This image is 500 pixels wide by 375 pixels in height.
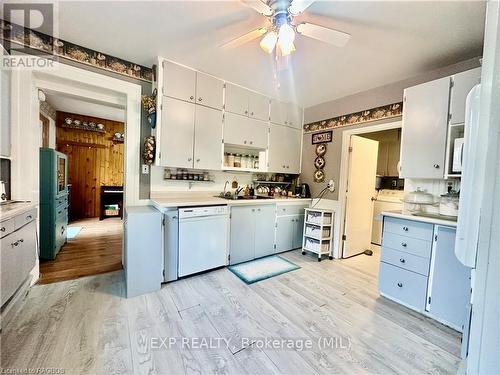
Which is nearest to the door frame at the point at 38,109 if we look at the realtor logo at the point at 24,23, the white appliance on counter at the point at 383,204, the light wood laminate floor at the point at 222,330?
the realtor logo at the point at 24,23

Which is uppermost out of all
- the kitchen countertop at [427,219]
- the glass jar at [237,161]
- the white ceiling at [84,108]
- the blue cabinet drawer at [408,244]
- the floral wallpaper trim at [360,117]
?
the white ceiling at [84,108]

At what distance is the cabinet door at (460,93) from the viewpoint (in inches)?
73.8

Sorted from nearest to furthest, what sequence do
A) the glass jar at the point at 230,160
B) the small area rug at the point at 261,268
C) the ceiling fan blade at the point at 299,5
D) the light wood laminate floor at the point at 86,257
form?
the ceiling fan blade at the point at 299,5
the light wood laminate floor at the point at 86,257
the small area rug at the point at 261,268
the glass jar at the point at 230,160

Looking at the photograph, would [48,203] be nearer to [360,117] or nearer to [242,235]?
[242,235]

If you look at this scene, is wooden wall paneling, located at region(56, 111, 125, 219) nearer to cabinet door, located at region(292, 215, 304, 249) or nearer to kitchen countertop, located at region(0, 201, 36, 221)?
kitchen countertop, located at region(0, 201, 36, 221)

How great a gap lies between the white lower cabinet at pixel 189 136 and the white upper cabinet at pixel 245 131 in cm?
15

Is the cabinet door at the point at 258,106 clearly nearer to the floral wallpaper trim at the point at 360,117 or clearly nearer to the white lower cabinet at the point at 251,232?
the floral wallpaper trim at the point at 360,117

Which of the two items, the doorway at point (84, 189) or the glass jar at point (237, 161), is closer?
the doorway at point (84, 189)

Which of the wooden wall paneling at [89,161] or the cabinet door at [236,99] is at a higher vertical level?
the cabinet door at [236,99]

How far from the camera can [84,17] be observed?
5.87 feet

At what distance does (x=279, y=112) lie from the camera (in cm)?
357

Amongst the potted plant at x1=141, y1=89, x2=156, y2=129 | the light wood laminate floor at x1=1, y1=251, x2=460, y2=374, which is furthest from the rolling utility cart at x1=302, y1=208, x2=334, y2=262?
the potted plant at x1=141, y1=89, x2=156, y2=129

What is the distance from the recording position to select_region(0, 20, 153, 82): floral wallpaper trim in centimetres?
193

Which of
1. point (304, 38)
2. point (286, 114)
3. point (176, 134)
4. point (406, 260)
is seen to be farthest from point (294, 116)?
point (406, 260)
